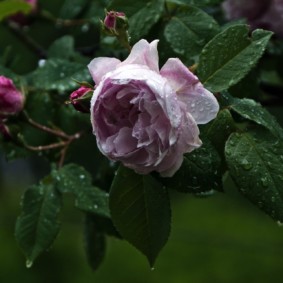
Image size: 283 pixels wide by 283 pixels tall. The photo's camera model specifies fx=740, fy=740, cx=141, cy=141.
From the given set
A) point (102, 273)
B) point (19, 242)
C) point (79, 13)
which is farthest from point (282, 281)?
point (19, 242)

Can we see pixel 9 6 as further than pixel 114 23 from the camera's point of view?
Yes

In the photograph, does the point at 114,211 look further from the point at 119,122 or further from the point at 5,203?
the point at 5,203

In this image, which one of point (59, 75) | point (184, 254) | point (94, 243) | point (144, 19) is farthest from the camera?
point (184, 254)

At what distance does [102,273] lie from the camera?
408cm

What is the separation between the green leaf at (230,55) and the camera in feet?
2.07

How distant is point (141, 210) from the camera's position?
0.65m

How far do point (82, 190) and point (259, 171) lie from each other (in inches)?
9.9

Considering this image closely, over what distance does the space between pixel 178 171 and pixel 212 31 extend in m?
0.19

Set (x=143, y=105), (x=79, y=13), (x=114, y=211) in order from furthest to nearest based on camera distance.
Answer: (x=79, y=13)
(x=114, y=211)
(x=143, y=105)

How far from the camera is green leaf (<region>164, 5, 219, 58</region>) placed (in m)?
0.75

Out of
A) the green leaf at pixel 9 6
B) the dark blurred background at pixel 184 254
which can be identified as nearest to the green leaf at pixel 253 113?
the green leaf at pixel 9 6

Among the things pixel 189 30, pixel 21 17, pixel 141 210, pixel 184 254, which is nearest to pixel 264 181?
pixel 141 210

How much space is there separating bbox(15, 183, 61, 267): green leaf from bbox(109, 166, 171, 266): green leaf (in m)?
0.14

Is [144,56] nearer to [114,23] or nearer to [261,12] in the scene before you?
[114,23]
